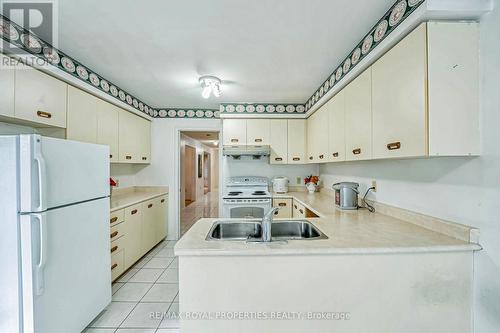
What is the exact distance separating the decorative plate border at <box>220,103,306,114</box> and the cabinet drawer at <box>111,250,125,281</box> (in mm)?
2355

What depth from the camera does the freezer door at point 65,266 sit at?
1.26m

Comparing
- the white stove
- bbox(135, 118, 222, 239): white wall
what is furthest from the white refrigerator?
bbox(135, 118, 222, 239): white wall

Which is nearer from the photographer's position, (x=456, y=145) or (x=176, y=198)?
(x=456, y=145)

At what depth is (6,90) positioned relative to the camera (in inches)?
59.6

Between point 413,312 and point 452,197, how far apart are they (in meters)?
0.71

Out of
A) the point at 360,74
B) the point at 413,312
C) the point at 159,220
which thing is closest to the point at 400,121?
the point at 360,74

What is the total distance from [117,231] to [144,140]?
162cm

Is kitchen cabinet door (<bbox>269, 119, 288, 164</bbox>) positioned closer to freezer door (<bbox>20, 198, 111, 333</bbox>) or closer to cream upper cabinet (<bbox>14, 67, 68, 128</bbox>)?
freezer door (<bbox>20, 198, 111, 333</bbox>)

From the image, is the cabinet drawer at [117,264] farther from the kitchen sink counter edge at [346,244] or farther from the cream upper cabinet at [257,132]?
the cream upper cabinet at [257,132]

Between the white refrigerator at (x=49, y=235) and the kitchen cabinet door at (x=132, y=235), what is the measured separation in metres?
0.77

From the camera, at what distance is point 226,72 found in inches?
89.8

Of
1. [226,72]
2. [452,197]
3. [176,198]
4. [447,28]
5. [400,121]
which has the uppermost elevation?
[226,72]

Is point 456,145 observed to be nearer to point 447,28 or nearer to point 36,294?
point 447,28

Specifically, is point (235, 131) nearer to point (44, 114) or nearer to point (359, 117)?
point (359, 117)
